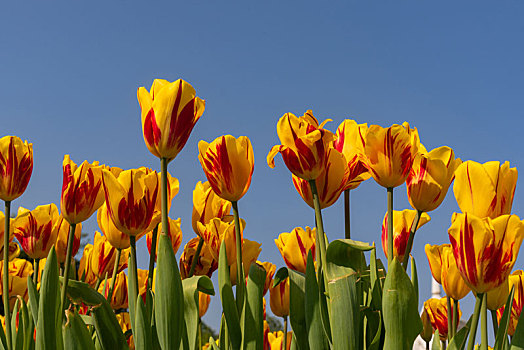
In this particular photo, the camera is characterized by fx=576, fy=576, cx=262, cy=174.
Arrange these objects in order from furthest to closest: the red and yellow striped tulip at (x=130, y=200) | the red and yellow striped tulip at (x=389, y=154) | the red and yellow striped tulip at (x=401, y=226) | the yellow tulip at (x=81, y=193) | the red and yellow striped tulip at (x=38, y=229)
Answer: the red and yellow striped tulip at (x=38, y=229) < the red and yellow striped tulip at (x=401, y=226) < the yellow tulip at (x=81, y=193) < the red and yellow striped tulip at (x=130, y=200) < the red and yellow striped tulip at (x=389, y=154)

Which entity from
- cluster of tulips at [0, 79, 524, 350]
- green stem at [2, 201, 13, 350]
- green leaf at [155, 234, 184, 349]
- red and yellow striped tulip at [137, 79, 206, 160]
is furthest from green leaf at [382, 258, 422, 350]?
green stem at [2, 201, 13, 350]

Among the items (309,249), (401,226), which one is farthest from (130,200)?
(401,226)

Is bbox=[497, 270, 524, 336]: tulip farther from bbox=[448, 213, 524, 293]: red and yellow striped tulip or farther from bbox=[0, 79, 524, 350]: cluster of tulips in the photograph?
bbox=[448, 213, 524, 293]: red and yellow striped tulip

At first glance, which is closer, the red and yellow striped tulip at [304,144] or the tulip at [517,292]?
the red and yellow striped tulip at [304,144]

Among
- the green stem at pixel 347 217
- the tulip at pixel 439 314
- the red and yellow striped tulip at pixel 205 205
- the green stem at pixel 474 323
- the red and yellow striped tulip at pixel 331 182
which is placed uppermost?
the red and yellow striped tulip at pixel 205 205

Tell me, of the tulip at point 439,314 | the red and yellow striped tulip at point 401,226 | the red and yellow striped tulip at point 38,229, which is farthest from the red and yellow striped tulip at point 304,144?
the tulip at point 439,314

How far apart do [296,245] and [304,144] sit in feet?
1.69

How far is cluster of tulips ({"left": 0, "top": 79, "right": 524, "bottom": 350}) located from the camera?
3.43 ft

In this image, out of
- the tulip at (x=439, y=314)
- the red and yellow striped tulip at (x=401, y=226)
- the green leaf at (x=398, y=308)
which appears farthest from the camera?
the tulip at (x=439, y=314)

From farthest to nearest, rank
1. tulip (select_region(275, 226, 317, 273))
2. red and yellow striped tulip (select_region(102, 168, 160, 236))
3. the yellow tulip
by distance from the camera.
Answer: tulip (select_region(275, 226, 317, 273)) → the yellow tulip → red and yellow striped tulip (select_region(102, 168, 160, 236))

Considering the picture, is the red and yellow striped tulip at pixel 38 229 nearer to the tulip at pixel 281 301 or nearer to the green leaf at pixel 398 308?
the tulip at pixel 281 301

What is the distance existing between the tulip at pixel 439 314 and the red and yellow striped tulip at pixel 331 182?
2.89ft

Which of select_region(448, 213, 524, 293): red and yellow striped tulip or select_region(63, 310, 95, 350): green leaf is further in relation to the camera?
select_region(63, 310, 95, 350): green leaf

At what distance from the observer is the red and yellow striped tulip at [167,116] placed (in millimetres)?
1182
